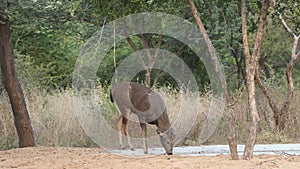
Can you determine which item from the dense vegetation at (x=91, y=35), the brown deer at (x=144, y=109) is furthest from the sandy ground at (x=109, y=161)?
the dense vegetation at (x=91, y=35)

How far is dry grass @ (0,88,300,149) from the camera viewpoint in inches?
480

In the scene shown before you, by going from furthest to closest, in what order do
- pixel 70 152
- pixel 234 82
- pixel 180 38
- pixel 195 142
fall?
pixel 234 82 → pixel 180 38 → pixel 195 142 → pixel 70 152

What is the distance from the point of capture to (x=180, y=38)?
1655 cm

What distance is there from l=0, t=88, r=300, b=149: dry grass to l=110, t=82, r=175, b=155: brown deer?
2.67ft

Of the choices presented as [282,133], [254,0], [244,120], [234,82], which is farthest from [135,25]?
[234,82]

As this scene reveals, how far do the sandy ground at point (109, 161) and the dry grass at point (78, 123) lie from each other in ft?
6.38

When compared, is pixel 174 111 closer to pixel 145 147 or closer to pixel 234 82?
pixel 145 147

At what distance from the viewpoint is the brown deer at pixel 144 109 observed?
392 inches

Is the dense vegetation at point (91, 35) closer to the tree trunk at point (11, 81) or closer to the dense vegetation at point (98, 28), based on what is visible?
the dense vegetation at point (98, 28)

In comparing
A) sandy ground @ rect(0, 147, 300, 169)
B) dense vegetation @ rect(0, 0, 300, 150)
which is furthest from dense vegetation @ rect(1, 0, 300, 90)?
sandy ground @ rect(0, 147, 300, 169)

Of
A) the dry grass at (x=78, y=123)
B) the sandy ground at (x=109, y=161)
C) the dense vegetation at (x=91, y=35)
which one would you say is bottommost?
the sandy ground at (x=109, y=161)

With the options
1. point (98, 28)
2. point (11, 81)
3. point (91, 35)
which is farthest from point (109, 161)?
point (91, 35)

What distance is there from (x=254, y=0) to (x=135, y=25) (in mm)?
6015

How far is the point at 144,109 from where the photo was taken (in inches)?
415
